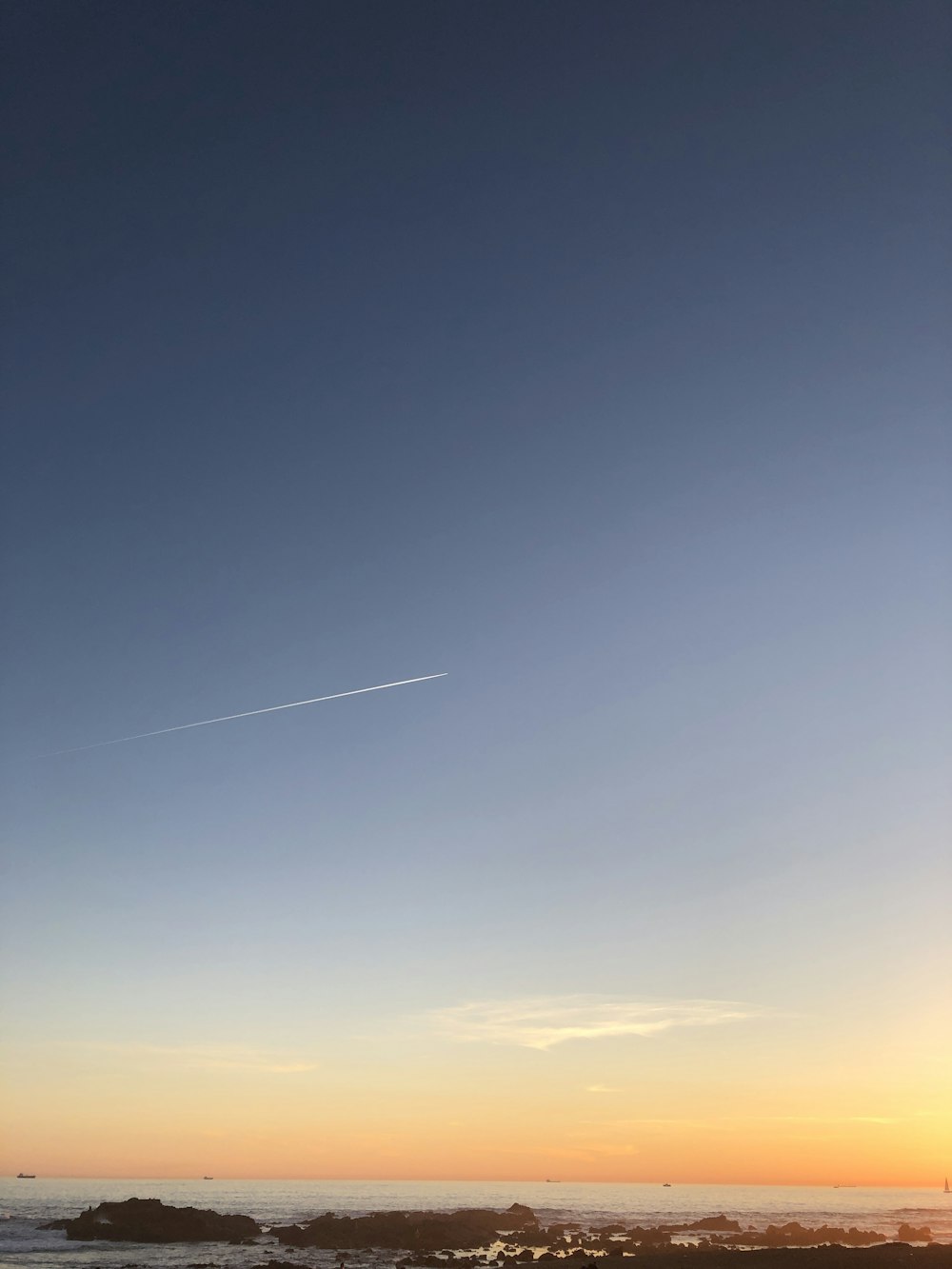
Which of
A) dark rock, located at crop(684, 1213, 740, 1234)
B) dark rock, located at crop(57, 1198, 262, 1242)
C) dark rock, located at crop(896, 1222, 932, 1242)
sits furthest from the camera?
dark rock, located at crop(684, 1213, 740, 1234)

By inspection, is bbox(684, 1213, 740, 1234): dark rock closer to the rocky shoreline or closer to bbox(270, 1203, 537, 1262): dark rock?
the rocky shoreline

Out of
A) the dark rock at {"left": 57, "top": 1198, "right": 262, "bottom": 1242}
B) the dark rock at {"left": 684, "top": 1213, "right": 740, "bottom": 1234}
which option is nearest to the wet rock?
the dark rock at {"left": 57, "top": 1198, "right": 262, "bottom": 1242}

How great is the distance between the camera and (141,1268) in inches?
2697

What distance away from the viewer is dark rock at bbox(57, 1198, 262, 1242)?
8994cm

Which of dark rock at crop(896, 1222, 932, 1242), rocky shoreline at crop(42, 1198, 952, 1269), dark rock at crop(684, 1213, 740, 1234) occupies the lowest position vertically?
dark rock at crop(684, 1213, 740, 1234)

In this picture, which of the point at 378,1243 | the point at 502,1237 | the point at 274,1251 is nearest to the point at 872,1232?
the point at 502,1237

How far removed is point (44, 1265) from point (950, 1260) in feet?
215

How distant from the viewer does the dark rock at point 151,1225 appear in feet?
295

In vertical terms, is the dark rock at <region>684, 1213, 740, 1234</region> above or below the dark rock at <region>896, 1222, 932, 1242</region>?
below

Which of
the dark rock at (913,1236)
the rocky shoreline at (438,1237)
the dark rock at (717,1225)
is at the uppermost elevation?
the rocky shoreline at (438,1237)

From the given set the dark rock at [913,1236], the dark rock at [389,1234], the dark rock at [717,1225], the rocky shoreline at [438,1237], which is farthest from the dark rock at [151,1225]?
the dark rock at [913,1236]

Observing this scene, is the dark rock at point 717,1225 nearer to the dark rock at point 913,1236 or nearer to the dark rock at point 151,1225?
the dark rock at point 913,1236

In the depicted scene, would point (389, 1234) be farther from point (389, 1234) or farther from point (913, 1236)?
point (913, 1236)

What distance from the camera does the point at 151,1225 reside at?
91.2m
